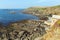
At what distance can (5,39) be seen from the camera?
28812 millimetres

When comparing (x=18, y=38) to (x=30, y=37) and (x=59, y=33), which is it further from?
(x=59, y=33)

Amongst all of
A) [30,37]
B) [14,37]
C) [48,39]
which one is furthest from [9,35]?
[48,39]

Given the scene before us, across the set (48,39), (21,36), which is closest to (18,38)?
(21,36)

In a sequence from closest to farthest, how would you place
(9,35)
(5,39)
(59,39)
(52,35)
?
(59,39) → (52,35) → (5,39) → (9,35)

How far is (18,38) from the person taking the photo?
97.6ft

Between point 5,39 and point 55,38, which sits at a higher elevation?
point 55,38

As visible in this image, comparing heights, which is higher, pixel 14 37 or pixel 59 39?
pixel 59 39

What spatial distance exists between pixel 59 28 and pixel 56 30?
0.94ft

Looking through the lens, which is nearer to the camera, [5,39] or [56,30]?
[56,30]

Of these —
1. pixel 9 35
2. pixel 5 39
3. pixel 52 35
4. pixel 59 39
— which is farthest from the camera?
pixel 9 35

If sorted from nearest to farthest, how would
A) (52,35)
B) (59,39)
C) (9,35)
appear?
(59,39) < (52,35) < (9,35)

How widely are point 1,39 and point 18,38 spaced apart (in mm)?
2483

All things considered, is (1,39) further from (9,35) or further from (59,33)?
(59,33)

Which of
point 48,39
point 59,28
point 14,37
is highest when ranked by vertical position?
point 59,28
